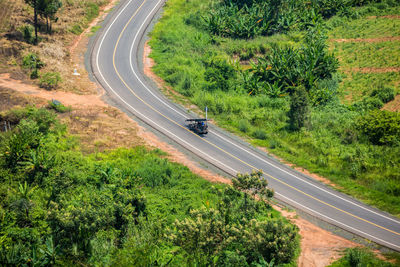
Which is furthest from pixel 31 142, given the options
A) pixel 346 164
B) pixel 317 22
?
pixel 317 22

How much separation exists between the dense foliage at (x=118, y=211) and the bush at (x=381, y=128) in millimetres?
16851

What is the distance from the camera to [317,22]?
63469mm

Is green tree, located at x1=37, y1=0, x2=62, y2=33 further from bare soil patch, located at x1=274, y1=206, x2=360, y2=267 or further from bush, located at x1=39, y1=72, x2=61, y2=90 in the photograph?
bare soil patch, located at x1=274, y1=206, x2=360, y2=267

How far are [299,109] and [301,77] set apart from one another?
10.1m

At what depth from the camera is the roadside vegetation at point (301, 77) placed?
37219 millimetres

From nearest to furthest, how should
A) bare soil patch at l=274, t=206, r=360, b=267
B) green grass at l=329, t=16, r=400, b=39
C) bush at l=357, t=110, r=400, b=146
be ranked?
1. bare soil patch at l=274, t=206, r=360, b=267
2. bush at l=357, t=110, r=400, b=146
3. green grass at l=329, t=16, r=400, b=39

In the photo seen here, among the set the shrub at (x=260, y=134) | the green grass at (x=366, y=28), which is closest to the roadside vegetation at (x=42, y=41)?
the shrub at (x=260, y=134)

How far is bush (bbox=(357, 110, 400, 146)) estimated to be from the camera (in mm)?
38406

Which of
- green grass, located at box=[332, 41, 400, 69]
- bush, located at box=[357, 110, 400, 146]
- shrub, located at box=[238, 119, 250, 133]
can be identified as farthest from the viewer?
green grass, located at box=[332, 41, 400, 69]

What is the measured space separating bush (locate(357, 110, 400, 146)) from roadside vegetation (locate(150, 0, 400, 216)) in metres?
0.11

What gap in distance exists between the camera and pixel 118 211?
89.4 feet

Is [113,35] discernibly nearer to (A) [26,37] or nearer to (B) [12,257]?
(A) [26,37]

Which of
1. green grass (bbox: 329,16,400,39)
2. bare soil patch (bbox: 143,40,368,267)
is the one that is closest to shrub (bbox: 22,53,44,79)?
bare soil patch (bbox: 143,40,368,267)

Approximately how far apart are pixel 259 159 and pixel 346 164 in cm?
827
